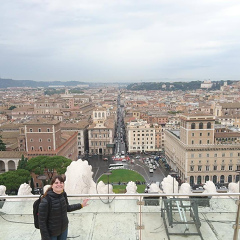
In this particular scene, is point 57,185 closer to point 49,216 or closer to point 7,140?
point 49,216

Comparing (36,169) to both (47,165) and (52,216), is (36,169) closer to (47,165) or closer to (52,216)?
(47,165)

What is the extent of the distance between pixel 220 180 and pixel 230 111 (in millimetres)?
38336

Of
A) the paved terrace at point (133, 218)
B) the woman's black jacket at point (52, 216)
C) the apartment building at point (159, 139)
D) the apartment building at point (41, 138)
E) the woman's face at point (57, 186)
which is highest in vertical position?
the woman's face at point (57, 186)

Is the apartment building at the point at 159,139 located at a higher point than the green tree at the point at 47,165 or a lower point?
lower

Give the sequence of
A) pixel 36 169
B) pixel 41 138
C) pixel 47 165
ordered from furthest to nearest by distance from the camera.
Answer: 1. pixel 41 138
2. pixel 36 169
3. pixel 47 165

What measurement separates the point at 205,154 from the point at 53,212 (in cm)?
3020

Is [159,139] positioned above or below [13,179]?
below

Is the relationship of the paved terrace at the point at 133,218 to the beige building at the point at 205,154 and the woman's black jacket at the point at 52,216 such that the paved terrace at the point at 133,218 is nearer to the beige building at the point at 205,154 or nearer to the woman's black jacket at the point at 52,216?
the woman's black jacket at the point at 52,216

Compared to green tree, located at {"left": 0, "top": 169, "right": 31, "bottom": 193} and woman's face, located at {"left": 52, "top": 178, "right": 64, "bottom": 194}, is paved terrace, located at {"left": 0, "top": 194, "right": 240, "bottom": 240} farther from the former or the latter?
green tree, located at {"left": 0, "top": 169, "right": 31, "bottom": 193}

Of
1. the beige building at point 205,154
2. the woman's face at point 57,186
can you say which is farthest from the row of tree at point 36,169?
the woman's face at point 57,186

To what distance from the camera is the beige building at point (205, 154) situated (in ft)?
104

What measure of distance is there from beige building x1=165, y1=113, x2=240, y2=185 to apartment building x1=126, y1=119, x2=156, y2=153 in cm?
1326

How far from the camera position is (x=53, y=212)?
152 inches

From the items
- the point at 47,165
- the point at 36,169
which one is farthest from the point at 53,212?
the point at 36,169
